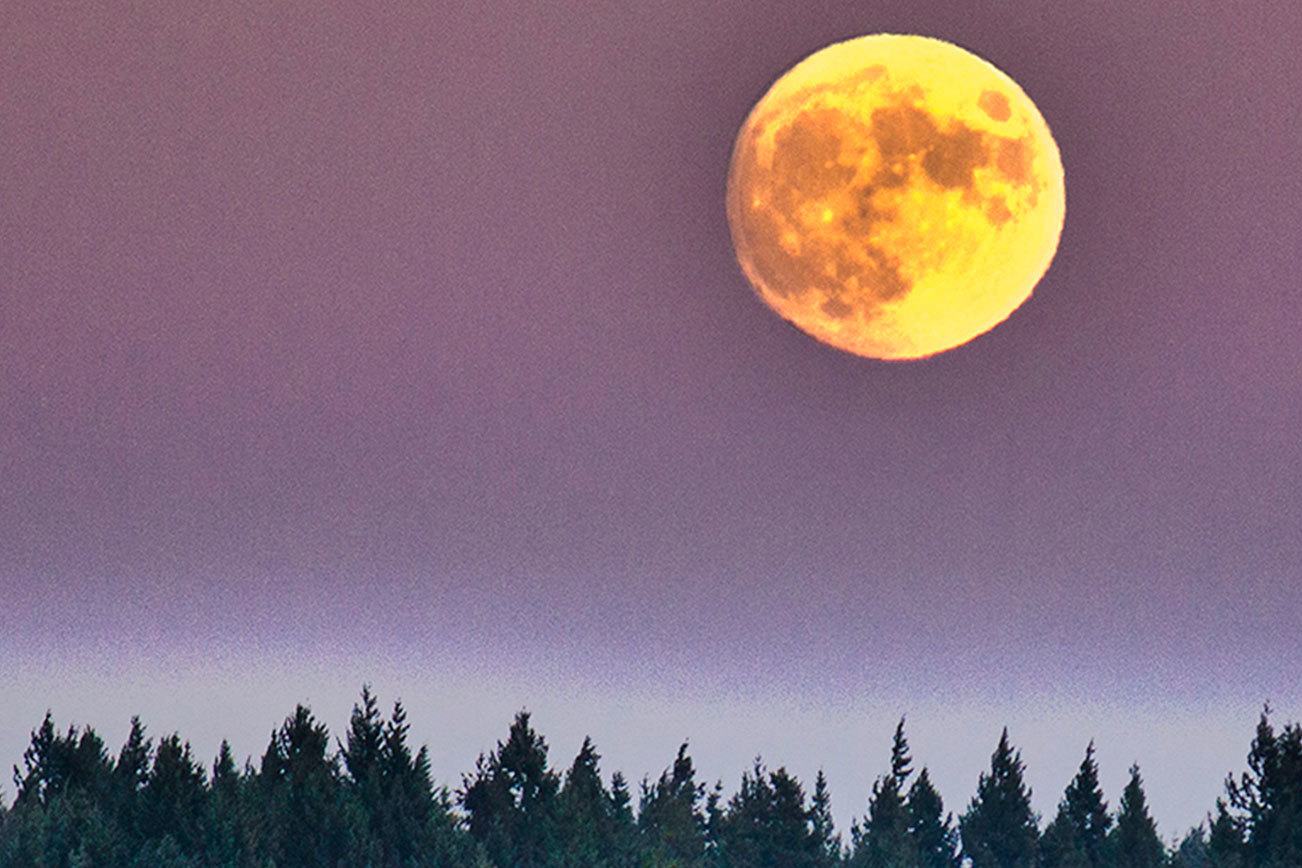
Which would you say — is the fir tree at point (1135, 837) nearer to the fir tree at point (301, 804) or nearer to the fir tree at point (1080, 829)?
the fir tree at point (1080, 829)

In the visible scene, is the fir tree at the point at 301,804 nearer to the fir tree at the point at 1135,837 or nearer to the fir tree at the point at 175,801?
the fir tree at the point at 175,801

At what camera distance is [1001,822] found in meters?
79.2

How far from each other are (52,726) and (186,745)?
7813 mm

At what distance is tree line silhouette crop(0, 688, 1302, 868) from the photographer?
2965 inches

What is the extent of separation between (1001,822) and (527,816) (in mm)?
19941

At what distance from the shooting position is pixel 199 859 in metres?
74.8

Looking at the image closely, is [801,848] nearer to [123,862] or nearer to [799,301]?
[123,862]

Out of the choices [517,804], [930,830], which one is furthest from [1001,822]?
[517,804]

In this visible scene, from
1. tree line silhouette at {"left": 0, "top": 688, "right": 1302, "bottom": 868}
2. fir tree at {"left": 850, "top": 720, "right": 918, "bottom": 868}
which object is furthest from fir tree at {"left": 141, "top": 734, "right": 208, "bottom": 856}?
fir tree at {"left": 850, "top": 720, "right": 918, "bottom": 868}

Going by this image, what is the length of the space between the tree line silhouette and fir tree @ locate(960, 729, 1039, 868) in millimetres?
70

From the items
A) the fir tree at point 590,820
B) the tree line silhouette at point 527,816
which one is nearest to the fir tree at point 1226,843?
the tree line silhouette at point 527,816

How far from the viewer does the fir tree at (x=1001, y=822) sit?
→ 78.5 metres

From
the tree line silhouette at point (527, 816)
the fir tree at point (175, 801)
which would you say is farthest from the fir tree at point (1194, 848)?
the fir tree at point (175, 801)

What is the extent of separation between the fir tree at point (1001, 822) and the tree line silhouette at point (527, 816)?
70 millimetres
